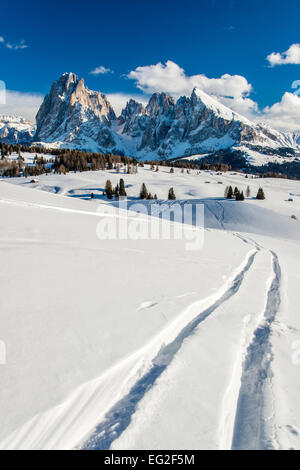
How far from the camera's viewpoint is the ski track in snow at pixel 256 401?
8.50 feet

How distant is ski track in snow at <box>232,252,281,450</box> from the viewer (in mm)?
2592

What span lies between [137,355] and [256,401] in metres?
1.69

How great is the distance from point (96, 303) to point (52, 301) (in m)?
0.84

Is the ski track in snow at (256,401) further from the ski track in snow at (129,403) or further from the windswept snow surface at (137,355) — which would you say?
the ski track in snow at (129,403)

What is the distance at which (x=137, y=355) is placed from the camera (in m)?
3.55

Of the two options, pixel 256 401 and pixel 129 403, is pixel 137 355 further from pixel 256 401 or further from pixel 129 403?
pixel 256 401

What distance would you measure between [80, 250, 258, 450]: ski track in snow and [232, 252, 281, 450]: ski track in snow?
1.09m

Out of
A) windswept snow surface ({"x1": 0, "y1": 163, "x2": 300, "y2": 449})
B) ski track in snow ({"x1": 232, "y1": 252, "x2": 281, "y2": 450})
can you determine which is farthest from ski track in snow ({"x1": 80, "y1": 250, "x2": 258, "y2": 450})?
ski track in snow ({"x1": 232, "y1": 252, "x2": 281, "y2": 450})

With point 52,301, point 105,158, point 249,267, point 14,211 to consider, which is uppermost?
point 105,158

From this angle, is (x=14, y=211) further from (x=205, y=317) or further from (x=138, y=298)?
(x=205, y=317)

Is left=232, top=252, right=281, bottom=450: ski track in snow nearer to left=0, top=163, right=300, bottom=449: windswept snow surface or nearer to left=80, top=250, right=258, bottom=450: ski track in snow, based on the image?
left=0, top=163, right=300, bottom=449: windswept snow surface

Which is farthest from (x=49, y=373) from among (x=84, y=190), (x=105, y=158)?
(x=105, y=158)
